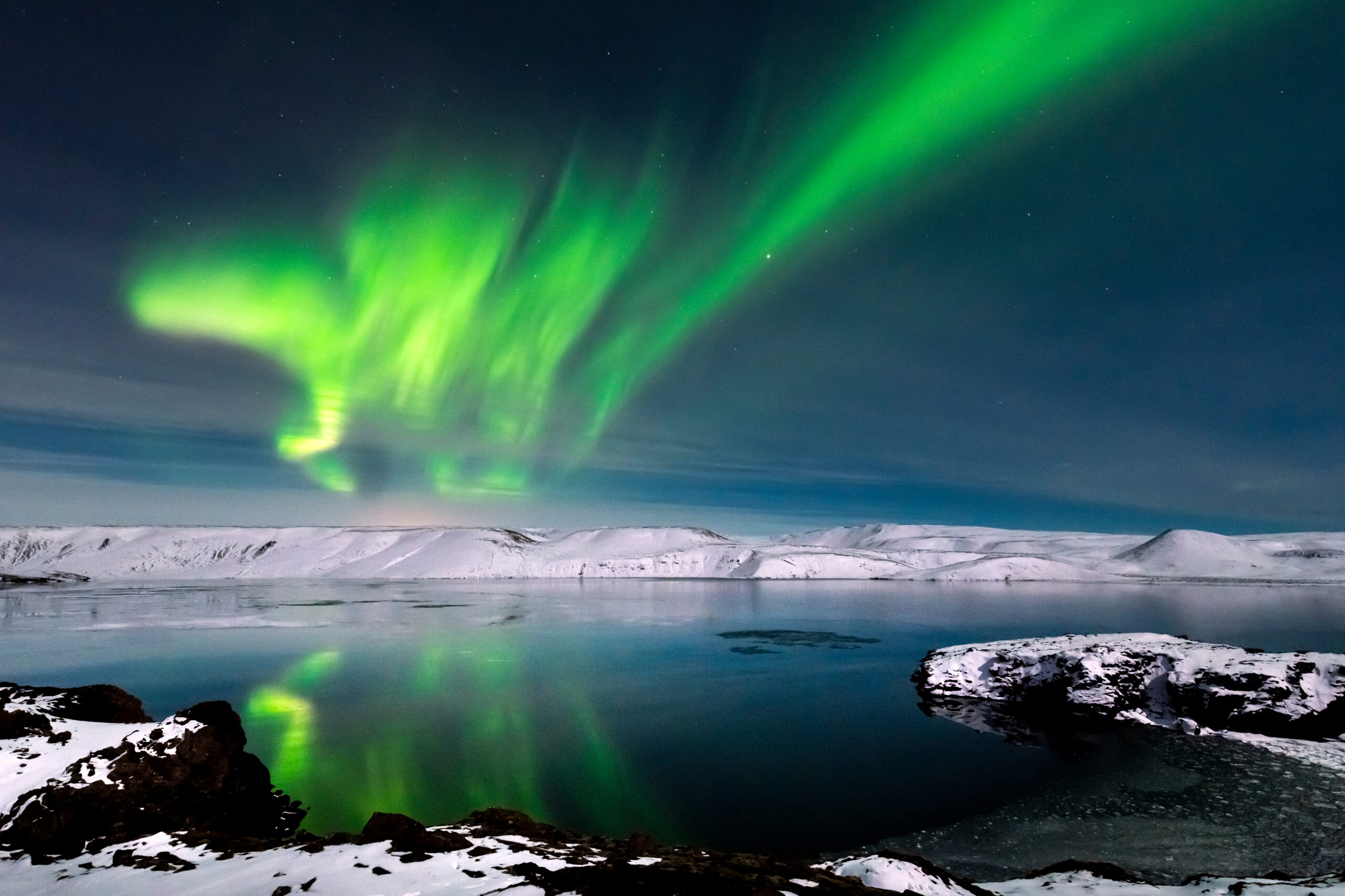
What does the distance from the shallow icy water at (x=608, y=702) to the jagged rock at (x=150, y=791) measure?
1.70 m

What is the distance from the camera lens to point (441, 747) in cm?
2028

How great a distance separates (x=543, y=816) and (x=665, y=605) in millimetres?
64174

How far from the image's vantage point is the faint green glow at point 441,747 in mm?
15430

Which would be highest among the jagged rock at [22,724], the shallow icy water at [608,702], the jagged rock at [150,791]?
the jagged rock at [22,724]

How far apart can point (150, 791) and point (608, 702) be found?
16.8m

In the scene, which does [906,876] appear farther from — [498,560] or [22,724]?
[498,560]

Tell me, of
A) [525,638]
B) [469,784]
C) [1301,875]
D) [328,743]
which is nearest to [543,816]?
[469,784]

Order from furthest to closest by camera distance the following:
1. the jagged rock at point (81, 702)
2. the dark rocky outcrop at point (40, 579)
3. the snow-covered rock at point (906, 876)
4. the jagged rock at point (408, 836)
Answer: the dark rocky outcrop at point (40, 579) → the jagged rock at point (81, 702) → the jagged rock at point (408, 836) → the snow-covered rock at point (906, 876)

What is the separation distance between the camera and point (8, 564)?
149 meters

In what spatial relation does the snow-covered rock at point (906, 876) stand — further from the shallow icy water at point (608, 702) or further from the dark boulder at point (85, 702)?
the dark boulder at point (85, 702)

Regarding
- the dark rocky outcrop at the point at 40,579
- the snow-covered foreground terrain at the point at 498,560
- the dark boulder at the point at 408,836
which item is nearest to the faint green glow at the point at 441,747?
the dark boulder at the point at 408,836

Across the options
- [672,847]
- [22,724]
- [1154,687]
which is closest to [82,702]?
[22,724]

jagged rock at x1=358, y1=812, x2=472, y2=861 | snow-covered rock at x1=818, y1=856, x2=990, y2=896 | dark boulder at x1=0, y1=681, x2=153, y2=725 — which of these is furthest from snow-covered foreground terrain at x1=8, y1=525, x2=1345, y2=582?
jagged rock at x1=358, y1=812, x2=472, y2=861

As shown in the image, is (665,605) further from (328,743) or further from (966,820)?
(966,820)
